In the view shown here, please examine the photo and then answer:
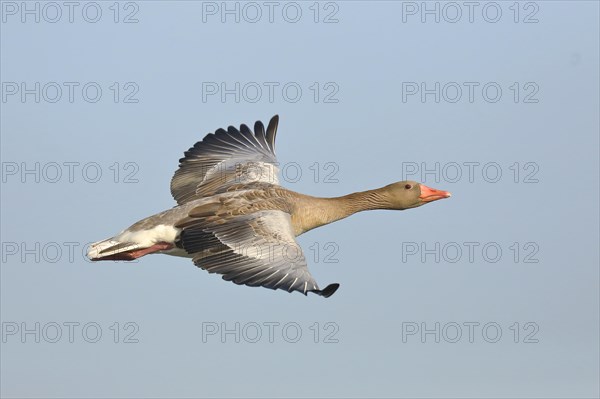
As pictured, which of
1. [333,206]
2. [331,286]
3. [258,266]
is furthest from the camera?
[333,206]

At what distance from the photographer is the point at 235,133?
24.4 metres

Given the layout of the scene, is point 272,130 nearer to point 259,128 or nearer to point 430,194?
point 259,128

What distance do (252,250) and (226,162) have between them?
567 cm

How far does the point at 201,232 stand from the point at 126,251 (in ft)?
5.39

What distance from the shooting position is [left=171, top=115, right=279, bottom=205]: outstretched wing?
21984mm

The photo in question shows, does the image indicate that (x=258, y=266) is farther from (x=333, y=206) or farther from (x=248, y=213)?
(x=333, y=206)

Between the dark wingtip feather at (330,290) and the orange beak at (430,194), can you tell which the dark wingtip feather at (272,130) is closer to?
the orange beak at (430,194)

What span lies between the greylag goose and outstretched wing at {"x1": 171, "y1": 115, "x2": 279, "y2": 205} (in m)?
0.02

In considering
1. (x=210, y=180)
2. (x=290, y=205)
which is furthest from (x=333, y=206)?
(x=210, y=180)

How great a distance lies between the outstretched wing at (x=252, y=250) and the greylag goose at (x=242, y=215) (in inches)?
0.6

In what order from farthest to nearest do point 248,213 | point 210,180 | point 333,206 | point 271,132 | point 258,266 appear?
point 271,132, point 210,180, point 333,206, point 248,213, point 258,266

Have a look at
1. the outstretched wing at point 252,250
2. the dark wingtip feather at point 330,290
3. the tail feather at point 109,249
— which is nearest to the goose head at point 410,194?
the outstretched wing at point 252,250

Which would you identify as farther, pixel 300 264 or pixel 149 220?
pixel 149 220

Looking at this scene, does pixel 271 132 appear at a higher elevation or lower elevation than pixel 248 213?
higher
